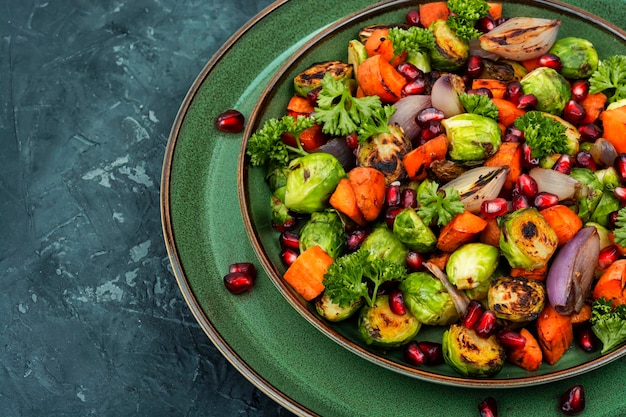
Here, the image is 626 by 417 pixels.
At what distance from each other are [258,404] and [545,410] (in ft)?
5.48

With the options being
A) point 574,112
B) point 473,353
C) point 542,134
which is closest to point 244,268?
point 473,353

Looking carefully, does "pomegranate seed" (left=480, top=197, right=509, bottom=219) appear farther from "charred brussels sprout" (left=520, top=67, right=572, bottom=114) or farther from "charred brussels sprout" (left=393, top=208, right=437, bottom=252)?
"charred brussels sprout" (left=520, top=67, right=572, bottom=114)

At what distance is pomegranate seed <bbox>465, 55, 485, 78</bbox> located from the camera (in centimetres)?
436

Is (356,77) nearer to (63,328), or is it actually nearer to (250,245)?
(250,245)

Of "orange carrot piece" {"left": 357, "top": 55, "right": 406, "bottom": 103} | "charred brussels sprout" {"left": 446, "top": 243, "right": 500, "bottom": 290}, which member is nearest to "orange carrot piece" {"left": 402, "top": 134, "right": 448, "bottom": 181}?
"orange carrot piece" {"left": 357, "top": 55, "right": 406, "bottom": 103}

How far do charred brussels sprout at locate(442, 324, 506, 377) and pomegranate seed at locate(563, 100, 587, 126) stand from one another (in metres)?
1.36

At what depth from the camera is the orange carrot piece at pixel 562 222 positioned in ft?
12.7

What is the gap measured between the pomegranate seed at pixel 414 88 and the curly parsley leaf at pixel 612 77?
0.96 meters

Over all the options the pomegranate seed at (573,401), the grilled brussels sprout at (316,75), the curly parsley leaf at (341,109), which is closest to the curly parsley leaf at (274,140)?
the curly parsley leaf at (341,109)

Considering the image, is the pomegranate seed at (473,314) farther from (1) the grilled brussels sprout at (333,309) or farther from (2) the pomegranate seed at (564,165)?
(2) the pomegranate seed at (564,165)

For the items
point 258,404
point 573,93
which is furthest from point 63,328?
point 573,93

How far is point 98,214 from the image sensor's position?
5074mm

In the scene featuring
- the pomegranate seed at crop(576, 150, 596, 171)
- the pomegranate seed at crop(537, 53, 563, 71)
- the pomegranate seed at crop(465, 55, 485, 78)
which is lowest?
the pomegranate seed at crop(576, 150, 596, 171)

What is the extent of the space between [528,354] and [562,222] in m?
0.68
